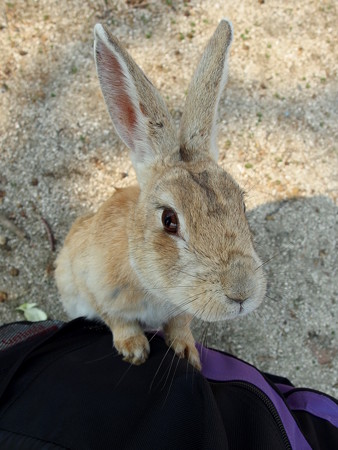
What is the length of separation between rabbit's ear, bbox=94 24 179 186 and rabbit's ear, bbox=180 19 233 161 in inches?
3.2

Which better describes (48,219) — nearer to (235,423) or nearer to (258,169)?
(258,169)

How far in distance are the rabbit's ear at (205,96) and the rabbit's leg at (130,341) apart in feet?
3.27

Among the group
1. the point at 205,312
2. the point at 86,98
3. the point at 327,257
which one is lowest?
the point at 327,257

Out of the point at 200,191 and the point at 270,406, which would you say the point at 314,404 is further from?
the point at 200,191

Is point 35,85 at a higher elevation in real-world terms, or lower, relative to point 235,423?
higher

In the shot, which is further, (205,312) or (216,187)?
(216,187)

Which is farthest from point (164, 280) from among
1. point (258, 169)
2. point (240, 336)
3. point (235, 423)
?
point (258, 169)

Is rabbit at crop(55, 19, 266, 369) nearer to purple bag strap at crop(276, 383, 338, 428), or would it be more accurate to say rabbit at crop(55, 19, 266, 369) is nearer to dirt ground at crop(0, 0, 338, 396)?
purple bag strap at crop(276, 383, 338, 428)

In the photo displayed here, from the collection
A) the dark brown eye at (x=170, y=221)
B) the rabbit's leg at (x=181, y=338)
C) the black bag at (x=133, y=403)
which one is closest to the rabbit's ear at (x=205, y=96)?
the dark brown eye at (x=170, y=221)

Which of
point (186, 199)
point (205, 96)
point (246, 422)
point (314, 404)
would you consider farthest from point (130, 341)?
point (205, 96)

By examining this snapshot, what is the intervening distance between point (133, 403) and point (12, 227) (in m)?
2.01

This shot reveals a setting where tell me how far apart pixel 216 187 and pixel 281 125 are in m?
2.21

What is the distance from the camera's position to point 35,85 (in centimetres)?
355

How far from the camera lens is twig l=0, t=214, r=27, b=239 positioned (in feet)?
10.8
